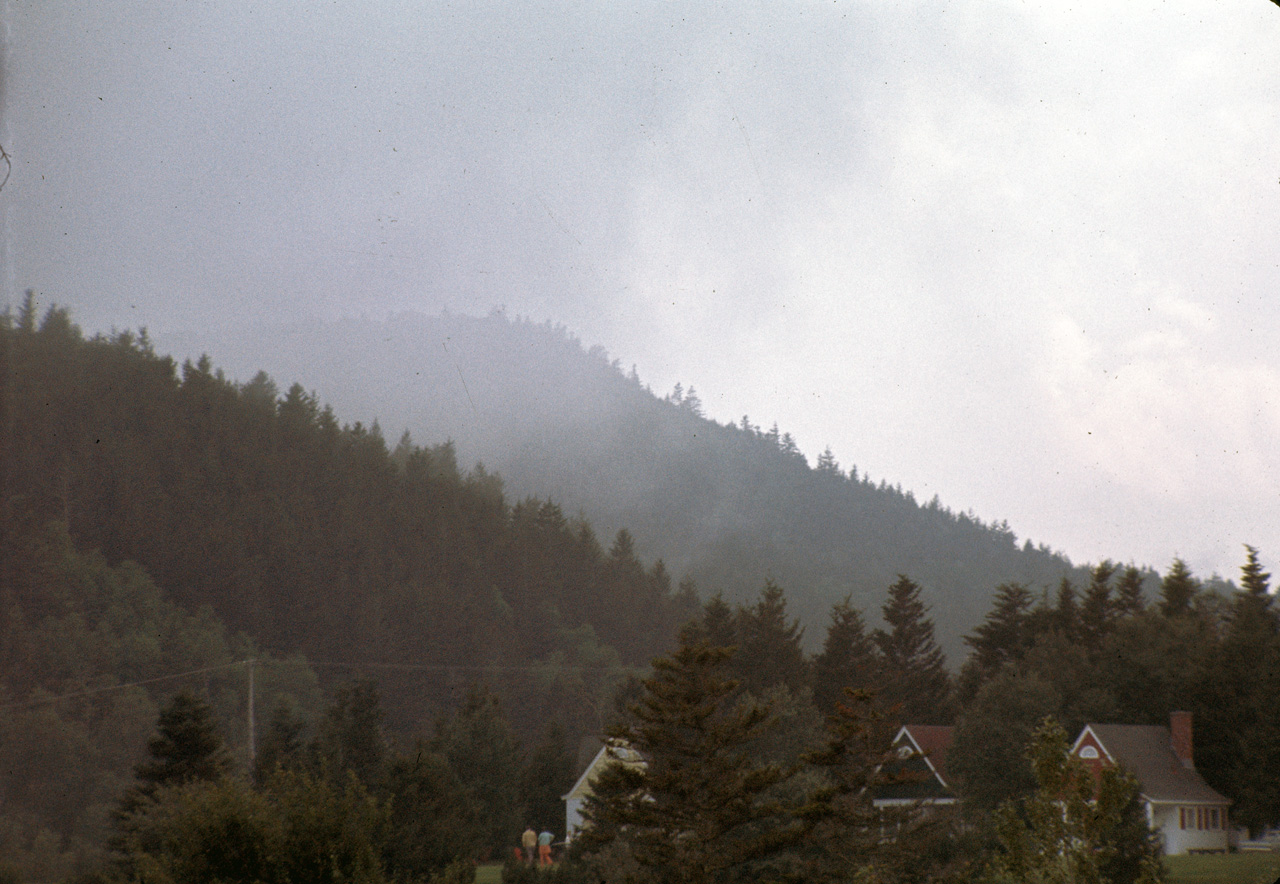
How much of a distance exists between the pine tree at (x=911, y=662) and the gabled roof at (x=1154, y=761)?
29.3m

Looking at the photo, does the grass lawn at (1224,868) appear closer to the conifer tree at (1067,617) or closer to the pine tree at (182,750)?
the pine tree at (182,750)

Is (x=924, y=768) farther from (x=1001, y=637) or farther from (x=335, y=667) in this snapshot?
(x=335, y=667)

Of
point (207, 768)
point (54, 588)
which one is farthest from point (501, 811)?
point (54, 588)

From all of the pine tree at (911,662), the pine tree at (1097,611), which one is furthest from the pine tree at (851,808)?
the pine tree at (1097,611)

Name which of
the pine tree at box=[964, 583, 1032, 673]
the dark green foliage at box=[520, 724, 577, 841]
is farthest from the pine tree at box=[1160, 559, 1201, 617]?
the dark green foliage at box=[520, 724, 577, 841]

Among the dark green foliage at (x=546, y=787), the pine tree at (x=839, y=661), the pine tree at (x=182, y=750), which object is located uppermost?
the pine tree at (x=839, y=661)

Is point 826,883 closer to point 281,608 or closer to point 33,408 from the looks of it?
point 281,608

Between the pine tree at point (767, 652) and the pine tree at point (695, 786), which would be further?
the pine tree at point (767, 652)

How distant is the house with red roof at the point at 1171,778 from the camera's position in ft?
169

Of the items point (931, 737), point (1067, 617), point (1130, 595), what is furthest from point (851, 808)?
point (1130, 595)

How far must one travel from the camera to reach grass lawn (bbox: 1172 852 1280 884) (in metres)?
39.1

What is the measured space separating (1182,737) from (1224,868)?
14.3 m

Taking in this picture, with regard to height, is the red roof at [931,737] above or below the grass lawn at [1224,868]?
above

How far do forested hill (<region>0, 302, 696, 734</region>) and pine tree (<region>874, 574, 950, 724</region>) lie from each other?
29.9m
